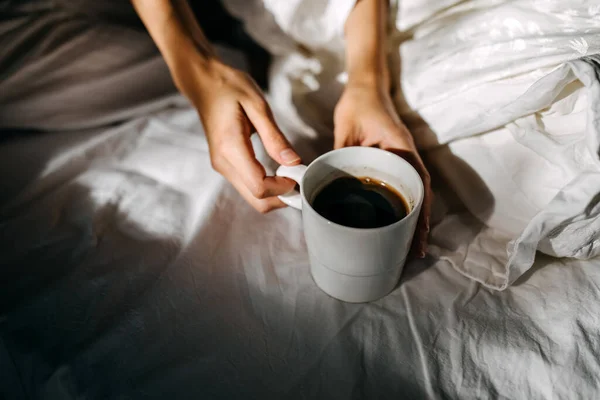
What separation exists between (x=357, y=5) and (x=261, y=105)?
0.68ft

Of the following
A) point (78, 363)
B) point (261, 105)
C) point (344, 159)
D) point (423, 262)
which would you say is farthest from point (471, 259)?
point (78, 363)

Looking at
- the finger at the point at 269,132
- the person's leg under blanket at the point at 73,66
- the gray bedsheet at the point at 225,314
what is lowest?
the gray bedsheet at the point at 225,314

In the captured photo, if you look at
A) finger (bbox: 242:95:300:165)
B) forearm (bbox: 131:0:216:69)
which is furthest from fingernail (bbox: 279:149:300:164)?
forearm (bbox: 131:0:216:69)

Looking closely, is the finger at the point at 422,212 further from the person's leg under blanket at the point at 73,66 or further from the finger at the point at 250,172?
the person's leg under blanket at the point at 73,66

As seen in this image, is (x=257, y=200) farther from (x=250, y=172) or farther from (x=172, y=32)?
(x=172, y=32)

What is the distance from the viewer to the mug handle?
1.51ft

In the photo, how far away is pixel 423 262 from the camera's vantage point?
1.75 feet

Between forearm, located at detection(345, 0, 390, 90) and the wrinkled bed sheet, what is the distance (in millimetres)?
33

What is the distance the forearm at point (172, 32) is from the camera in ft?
2.02

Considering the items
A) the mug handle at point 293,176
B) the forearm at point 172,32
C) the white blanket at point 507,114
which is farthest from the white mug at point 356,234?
the forearm at point 172,32

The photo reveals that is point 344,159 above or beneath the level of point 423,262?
above

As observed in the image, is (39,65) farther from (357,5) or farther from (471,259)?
(471,259)

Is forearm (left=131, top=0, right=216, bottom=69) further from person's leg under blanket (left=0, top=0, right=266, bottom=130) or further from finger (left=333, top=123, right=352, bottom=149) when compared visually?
finger (left=333, top=123, right=352, bottom=149)

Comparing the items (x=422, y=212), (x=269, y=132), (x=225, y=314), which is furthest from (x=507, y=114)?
(x=225, y=314)
